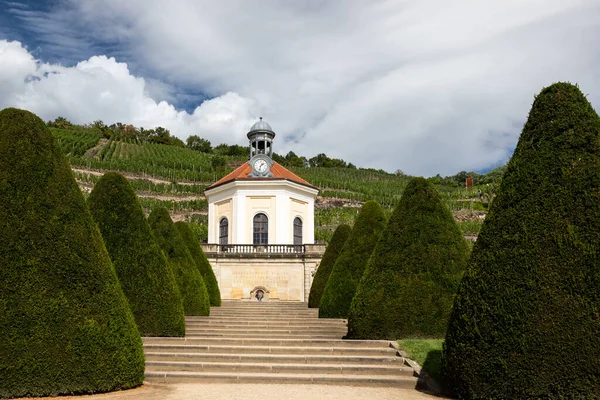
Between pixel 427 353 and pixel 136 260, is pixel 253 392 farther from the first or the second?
pixel 136 260

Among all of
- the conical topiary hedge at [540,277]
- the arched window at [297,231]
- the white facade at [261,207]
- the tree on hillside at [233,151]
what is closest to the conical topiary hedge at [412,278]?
the conical topiary hedge at [540,277]

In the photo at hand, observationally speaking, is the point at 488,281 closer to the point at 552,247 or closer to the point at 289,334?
the point at 552,247

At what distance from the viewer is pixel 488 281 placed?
7.25 m

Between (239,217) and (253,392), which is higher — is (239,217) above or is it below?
above

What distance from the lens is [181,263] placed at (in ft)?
54.8

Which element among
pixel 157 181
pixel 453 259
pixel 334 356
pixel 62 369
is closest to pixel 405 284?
pixel 453 259

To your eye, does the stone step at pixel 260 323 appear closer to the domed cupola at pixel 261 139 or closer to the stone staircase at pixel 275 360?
the stone staircase at pixel 275 360

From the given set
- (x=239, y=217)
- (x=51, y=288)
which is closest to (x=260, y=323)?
(x=51, y=288)

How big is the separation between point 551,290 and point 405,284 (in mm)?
4880

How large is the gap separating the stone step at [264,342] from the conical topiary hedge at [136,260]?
18.1 inches

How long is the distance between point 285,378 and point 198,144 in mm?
111387

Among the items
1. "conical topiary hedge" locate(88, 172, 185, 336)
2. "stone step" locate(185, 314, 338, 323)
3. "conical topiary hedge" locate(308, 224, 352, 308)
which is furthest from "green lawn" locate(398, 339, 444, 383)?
"conical topiary hedge" locate(308, 224, 352, 308)

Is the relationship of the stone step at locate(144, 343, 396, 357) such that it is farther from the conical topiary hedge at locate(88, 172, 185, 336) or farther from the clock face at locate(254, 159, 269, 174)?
the clock face at locate(254, 159, 269, 174)

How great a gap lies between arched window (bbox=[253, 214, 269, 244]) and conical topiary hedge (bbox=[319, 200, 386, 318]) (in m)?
17.1
